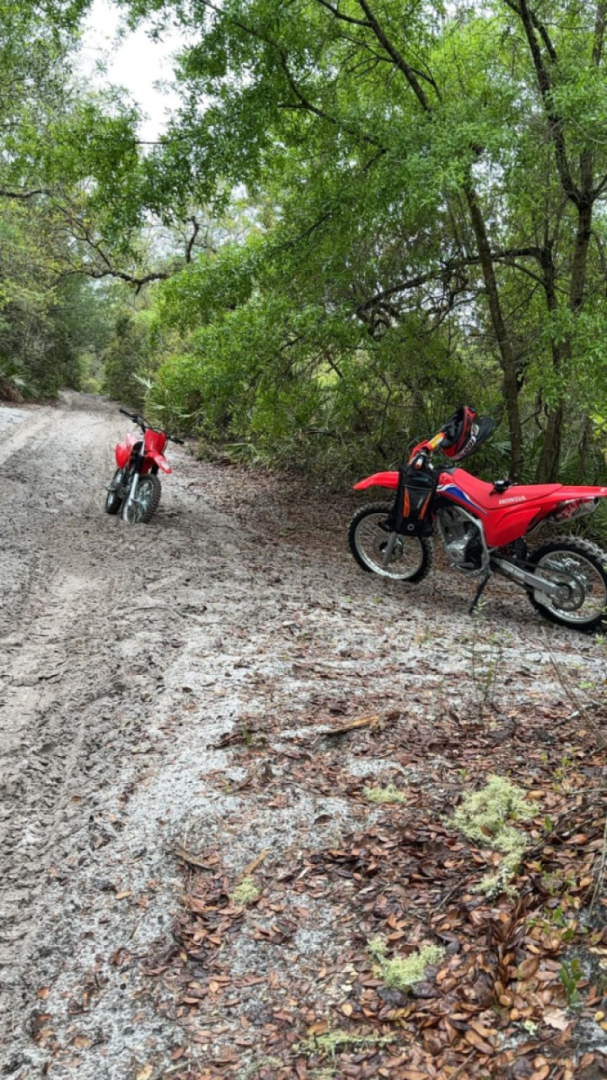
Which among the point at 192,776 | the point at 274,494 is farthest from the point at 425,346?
the point at 192,776

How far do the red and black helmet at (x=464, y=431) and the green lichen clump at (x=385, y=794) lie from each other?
11.4ft

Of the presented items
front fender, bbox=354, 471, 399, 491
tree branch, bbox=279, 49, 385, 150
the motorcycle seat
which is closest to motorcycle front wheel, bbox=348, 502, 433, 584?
front fender, bbox=354, 471, 399, 491

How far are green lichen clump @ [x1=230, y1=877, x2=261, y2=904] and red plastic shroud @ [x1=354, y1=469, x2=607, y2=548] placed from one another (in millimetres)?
3838

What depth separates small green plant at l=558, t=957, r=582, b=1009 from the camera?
1999 millimetres

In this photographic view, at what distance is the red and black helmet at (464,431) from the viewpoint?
6.02 m

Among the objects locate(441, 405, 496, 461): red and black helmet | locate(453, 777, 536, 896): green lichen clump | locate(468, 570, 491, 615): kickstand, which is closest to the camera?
locate(453, 777, 536, 896): green lichen clump

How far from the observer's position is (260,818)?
3.20 meters

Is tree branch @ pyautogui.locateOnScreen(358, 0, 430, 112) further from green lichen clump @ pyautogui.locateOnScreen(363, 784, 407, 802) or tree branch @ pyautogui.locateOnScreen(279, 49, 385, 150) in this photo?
green lichen clump @ pyautogui.locateOnScreen(363, 784, 407, 802)

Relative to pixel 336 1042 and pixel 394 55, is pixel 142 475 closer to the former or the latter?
pixel 394 55

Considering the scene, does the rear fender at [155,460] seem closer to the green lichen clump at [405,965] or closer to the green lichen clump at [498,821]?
the green lichen clump at [498,821]

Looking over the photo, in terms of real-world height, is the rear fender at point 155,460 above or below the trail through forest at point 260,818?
above

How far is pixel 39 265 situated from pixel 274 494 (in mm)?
14997

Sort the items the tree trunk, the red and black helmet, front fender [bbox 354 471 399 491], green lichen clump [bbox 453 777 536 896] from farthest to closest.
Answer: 1. the tree trunk
2. front fender [bbox 354 471 399 491]
3. the red and black helmet
4. green lichen clump [bbox 453 777 536 896]

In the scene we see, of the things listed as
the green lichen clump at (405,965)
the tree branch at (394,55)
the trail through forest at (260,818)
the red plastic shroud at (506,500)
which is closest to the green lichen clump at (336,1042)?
the trail through forest at (260,818)
